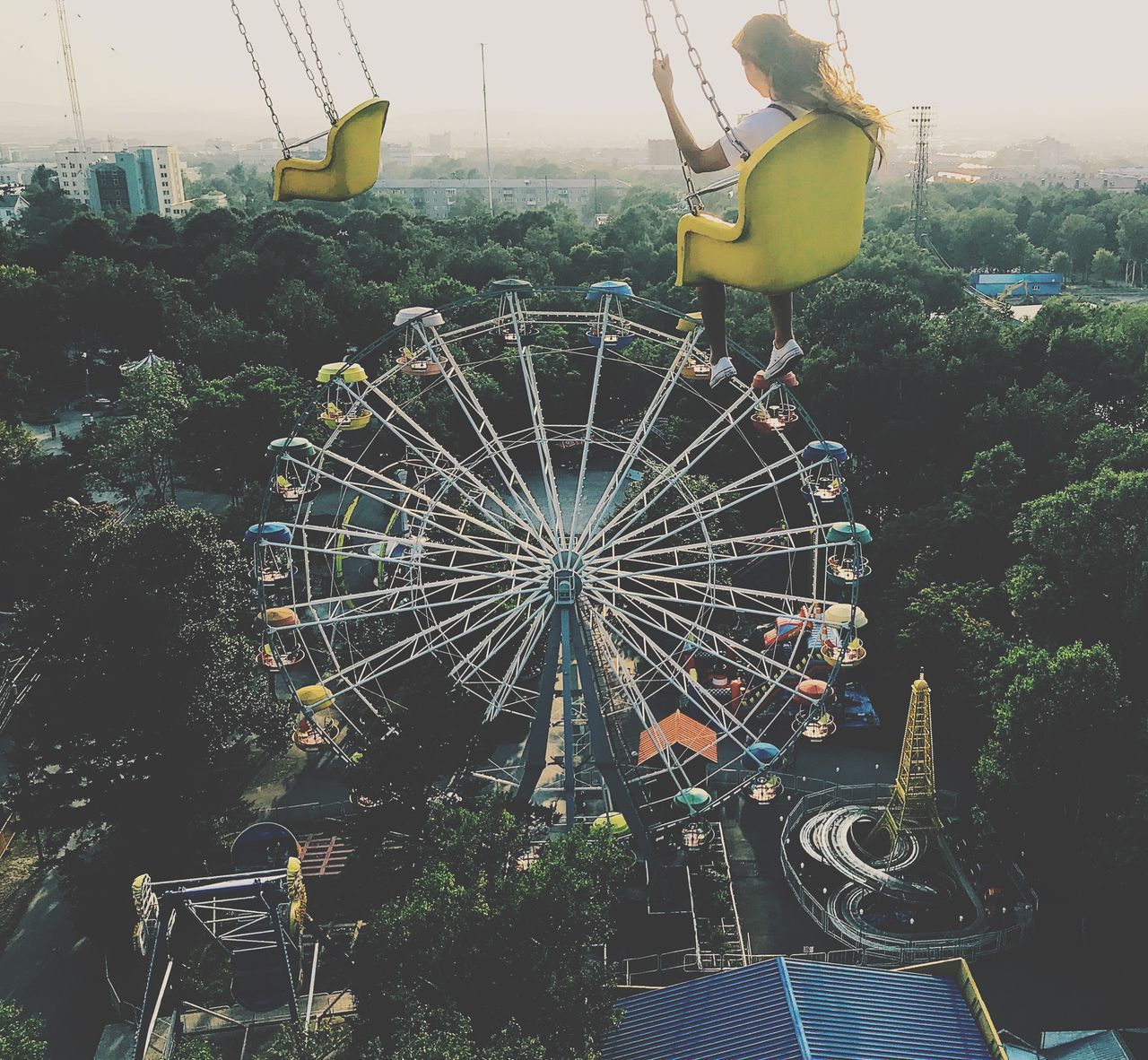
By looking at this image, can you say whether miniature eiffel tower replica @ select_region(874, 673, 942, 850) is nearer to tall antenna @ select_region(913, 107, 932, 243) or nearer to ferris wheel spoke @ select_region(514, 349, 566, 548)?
ferris wheel spoke @ select_region(514, 349, 566, 548)

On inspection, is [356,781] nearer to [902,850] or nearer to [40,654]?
[40,654]

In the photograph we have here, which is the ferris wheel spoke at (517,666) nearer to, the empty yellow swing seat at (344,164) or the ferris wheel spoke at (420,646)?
the ferris wheel spoke at (420,646)

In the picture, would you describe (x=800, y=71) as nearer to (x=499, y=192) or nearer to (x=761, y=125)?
(x=761, y=125)

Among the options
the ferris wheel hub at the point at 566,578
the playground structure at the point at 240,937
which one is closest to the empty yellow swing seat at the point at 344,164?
the ferris wheel hub at the point at 566,578

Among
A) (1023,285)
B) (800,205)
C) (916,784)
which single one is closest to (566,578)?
(916,784)

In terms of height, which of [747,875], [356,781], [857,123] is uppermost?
[857,123]

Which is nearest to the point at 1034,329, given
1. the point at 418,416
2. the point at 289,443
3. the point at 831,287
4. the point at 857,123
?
the point at 831,287
